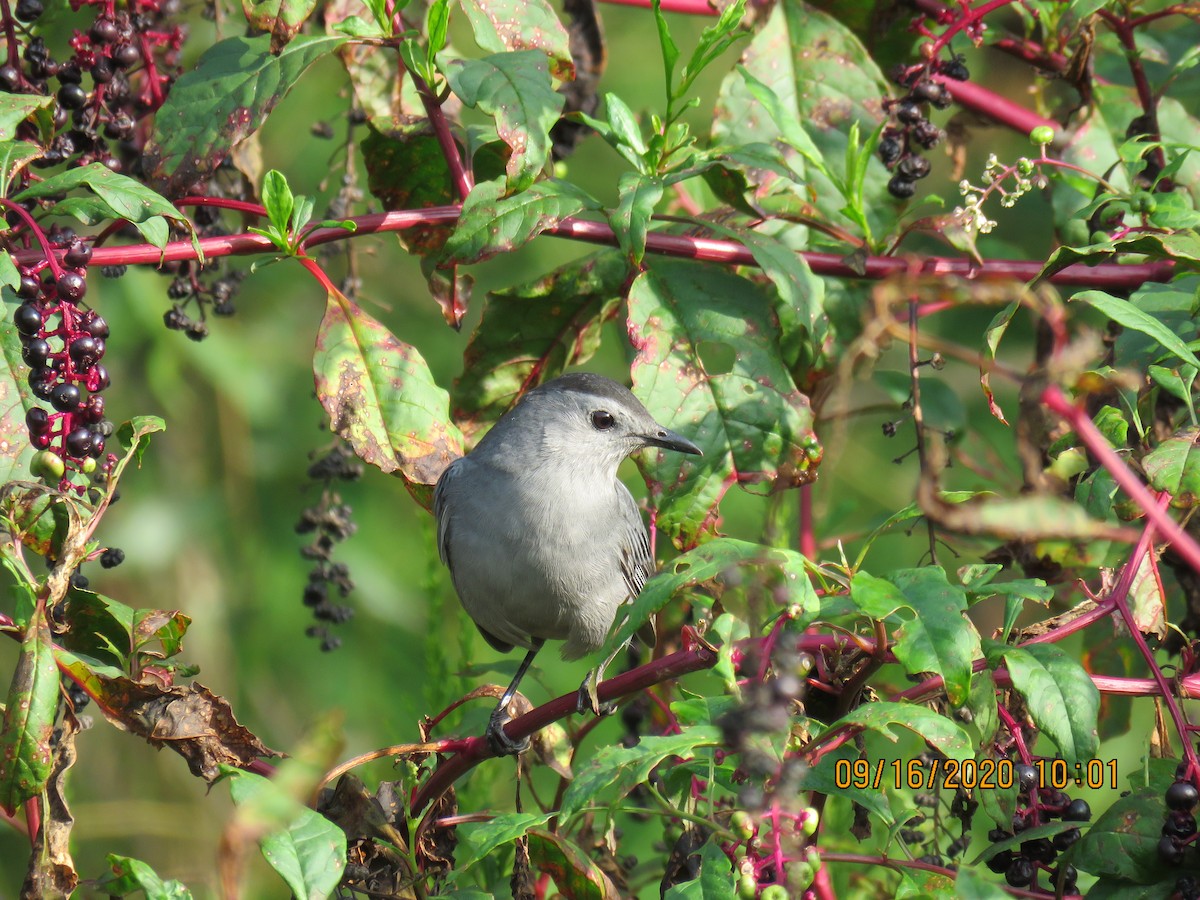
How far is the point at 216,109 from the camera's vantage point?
2.93m

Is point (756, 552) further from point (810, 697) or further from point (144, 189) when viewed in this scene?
point (144, 189)

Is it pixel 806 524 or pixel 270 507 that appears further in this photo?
pixel 270 507

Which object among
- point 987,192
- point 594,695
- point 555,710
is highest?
point 987,192

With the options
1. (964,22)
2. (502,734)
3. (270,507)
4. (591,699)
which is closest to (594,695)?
(591,699)

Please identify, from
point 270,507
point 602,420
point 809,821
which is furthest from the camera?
point 270,507

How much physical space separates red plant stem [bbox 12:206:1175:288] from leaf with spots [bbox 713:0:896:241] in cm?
16

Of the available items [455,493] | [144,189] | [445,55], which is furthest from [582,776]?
[455,493]

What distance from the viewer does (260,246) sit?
2951 mm

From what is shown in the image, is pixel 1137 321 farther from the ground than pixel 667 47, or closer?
closer

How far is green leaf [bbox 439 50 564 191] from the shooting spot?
8.79 ft

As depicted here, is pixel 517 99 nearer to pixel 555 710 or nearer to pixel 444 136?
pixel 444 136

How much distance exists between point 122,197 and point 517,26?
111 centimetres

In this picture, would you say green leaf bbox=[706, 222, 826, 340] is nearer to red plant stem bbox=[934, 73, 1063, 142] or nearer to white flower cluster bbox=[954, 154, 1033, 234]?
white flower cluster bbox=[954, 154, 1033, 234]

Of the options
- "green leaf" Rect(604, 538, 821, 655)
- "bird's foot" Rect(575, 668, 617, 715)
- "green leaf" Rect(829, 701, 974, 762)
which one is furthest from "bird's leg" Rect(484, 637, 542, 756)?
"green leaf" Rect(829, 701, 974, 762)
